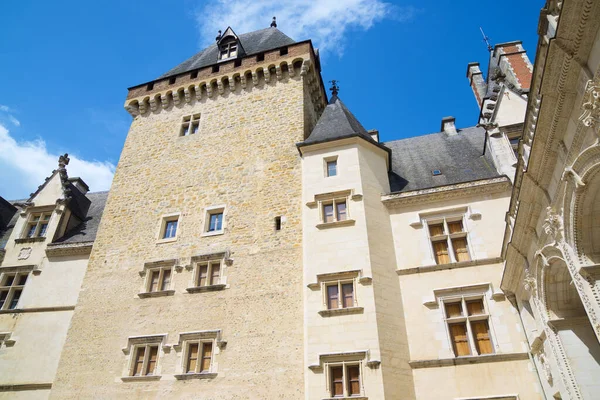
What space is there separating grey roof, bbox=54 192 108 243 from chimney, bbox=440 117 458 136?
15524mm

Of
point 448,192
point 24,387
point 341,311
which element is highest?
point 448,192

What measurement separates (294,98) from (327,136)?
326 centimetres

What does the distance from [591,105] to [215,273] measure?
37.3ft

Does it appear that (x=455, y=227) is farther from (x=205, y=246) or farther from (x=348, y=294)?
(x=205, y=246)

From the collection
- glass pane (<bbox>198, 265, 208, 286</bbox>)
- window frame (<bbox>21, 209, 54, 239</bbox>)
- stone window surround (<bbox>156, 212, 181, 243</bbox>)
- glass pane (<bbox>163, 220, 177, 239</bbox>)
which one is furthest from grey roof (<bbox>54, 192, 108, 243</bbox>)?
glass pane (<bbox>198, 265, 208, 286</bbox>)

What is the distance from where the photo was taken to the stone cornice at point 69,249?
55.4ft

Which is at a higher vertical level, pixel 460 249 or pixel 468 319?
pixel 460 249

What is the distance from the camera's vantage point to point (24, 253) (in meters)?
17.4

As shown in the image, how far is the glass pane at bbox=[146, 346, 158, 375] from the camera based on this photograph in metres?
13.0

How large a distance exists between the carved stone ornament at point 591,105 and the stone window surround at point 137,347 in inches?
470

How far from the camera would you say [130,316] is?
1405 centimetres

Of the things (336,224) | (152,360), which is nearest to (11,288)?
(152,360)

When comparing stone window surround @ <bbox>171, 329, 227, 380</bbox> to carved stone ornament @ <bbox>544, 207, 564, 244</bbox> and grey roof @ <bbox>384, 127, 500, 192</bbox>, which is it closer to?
grey roof @ <bbox>384, 127, 500, 192</bbox>

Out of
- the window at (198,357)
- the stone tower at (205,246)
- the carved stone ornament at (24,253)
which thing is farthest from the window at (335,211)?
the carved stone ornament at (24,253)
